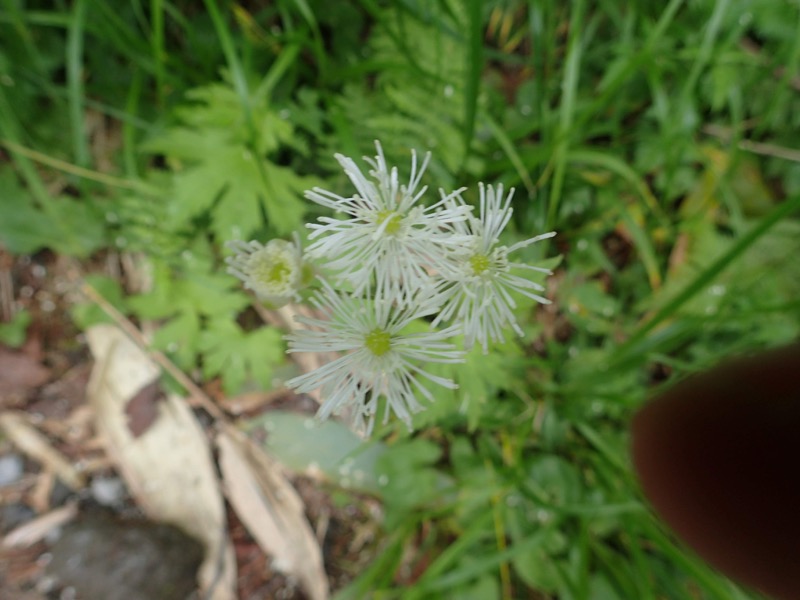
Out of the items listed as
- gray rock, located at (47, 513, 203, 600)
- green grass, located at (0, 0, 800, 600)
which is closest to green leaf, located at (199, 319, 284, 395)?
green grass, located at (0, 0, 800, 600)

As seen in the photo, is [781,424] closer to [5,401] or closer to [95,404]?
[95,404]

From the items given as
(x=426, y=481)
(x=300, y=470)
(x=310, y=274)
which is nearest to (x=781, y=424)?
(x=310, y=274)

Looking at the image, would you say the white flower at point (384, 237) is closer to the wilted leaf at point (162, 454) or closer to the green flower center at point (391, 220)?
the green flower center at point (391, 220)

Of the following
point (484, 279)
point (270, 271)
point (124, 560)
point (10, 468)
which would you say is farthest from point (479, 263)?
point (10, 468)

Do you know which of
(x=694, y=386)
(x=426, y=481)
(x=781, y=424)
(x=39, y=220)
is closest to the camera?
(x=781, y=424)

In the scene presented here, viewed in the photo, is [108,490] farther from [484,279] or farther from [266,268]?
[484,279]

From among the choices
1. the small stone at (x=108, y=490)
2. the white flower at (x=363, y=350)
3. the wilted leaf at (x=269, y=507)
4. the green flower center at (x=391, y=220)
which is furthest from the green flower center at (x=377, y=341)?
the small stone at (x=108, y=490)

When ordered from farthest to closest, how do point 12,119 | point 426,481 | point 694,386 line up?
point 426,481, point 12,119, point 694,386

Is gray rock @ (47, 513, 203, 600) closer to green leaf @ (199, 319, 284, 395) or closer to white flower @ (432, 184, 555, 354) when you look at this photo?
green leaf @ (199, 319, 284, 395)
